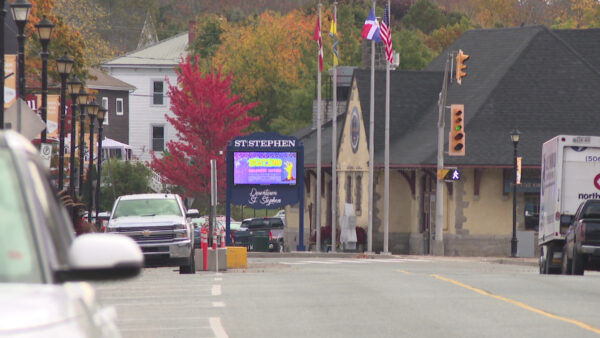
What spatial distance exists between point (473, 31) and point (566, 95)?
7.87 metres

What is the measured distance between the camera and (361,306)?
16828 millimetres

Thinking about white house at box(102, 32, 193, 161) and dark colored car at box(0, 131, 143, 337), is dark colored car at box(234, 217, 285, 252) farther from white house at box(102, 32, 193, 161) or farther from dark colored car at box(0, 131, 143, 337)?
dark colored car at box(0, 131, 143, 337)

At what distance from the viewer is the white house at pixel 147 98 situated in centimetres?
9338

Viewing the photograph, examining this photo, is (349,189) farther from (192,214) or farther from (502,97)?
(192,214)

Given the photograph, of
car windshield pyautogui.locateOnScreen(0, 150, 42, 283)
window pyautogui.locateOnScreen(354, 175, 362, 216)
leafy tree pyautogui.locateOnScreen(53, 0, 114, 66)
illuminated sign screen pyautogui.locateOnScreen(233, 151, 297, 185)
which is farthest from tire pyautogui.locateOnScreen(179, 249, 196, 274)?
leafy tree pyautogui.locateOnScreen(53, 0, 114, 66)

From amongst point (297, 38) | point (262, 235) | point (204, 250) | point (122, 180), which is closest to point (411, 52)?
point (297, 38)

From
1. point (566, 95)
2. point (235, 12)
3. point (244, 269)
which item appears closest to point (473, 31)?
point (566, 95)

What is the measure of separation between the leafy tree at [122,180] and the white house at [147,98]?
1724cm

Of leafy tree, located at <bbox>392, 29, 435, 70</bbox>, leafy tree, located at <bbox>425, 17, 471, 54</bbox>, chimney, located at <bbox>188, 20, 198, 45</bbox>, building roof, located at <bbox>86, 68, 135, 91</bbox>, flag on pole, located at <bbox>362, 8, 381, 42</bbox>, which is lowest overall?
flag on pole, located at <bbox>362, 8, 381, 42</bbox>

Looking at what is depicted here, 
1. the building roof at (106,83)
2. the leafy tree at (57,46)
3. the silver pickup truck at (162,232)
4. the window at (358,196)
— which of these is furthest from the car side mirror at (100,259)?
the building roof at (106,83)

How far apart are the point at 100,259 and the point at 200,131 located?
215 ft

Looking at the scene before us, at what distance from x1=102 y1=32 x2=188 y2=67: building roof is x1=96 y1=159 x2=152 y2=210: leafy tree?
19.0 m

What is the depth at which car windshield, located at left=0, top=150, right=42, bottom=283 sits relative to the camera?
4.15m

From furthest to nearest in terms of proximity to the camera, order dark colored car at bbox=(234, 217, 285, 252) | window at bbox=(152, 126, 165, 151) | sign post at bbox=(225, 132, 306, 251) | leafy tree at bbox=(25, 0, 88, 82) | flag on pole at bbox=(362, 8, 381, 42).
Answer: window at bbox=(152, 126, 165, 151)
dark colored car at bbox=(234, 217, 285, 252)
sign post at bbox=(225, 132, 306, 251)
leafy tree at bbox=(25, 0, 88, 82)
flag on pole at bbox=(362, 8, 381, 42)
